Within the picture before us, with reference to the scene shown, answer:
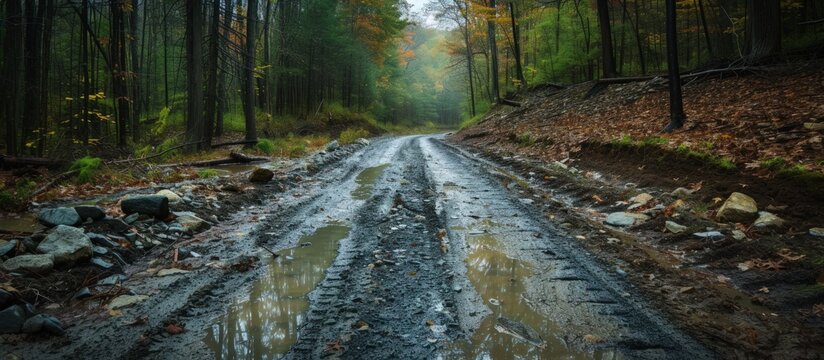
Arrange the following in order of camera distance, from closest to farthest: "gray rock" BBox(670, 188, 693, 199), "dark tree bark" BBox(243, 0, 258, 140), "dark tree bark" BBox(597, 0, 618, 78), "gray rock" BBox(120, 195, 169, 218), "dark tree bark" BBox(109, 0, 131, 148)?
"gray rock" BBox(120, 195, 169, 218)
"gray rock" BBox(670, 188, 693, 199)
"dark tree bark" BBox(243, 0, 258, 140)
"dark tree bark" BBox(109, 0, 131, 148)
"dark tree bark" BBox(597, 0, 618, 78)

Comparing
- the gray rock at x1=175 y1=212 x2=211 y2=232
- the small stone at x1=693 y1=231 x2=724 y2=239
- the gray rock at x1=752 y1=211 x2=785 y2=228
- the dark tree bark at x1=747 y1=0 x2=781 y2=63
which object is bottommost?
the small stone at x1=693 y1=231 x2=724 y2=239

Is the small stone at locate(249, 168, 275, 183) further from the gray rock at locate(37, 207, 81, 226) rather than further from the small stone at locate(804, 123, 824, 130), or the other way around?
the small stone at locate(804, 123, 824, 130)

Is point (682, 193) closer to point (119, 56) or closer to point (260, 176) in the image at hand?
point (260, 176)

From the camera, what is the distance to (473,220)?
531cm

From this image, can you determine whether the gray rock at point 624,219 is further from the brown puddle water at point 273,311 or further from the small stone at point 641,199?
the brown puddle water at point 273,311

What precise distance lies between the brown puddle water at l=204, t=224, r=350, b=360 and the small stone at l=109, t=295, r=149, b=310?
2.40 ft

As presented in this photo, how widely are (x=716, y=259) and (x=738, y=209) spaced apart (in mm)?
1044

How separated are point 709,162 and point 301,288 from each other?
5.73 m

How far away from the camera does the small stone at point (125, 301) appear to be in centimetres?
284

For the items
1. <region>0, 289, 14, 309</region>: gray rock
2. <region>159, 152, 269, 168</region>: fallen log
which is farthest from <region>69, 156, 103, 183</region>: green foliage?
<region>0, 289, 14, 309</region>: gray rock

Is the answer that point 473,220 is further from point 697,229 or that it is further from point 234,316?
point 234,316

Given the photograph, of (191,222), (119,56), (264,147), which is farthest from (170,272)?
(119,56)

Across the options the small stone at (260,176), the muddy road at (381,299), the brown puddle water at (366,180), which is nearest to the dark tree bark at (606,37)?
the brown puddle water at (366,180)

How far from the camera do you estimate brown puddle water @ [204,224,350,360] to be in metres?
2.38
